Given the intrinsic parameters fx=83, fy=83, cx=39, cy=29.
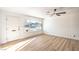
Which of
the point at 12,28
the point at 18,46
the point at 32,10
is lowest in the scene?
the point at 18,46

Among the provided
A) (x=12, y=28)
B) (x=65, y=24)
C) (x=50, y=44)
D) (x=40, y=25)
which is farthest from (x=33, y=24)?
(x=65, y=24)

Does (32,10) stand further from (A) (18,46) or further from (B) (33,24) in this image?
(A) (18,46)

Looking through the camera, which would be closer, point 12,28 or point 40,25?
point 12,28

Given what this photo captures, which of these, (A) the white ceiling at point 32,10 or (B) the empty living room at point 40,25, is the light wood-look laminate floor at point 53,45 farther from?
(A) the white ceiling at point 32,10

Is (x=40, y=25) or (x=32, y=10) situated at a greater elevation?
(x=32, y=10)

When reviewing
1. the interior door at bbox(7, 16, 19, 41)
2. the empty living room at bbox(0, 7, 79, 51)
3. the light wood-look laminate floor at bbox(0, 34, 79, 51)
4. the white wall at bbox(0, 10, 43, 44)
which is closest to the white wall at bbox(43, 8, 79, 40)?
the empty living room at bbox(0, 7, 79, 51)

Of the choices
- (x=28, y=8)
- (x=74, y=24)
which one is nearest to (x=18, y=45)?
(x=28, y=8)

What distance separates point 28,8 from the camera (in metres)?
1.86

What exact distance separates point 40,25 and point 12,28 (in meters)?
0.65

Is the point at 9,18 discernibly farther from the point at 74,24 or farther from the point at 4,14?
the point at 74,24

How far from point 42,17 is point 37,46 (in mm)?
680

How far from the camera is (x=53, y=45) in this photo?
1865 millimetres

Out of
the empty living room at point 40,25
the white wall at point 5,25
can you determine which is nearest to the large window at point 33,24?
the empty living room at point 40,25

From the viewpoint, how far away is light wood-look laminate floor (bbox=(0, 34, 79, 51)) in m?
1.83
